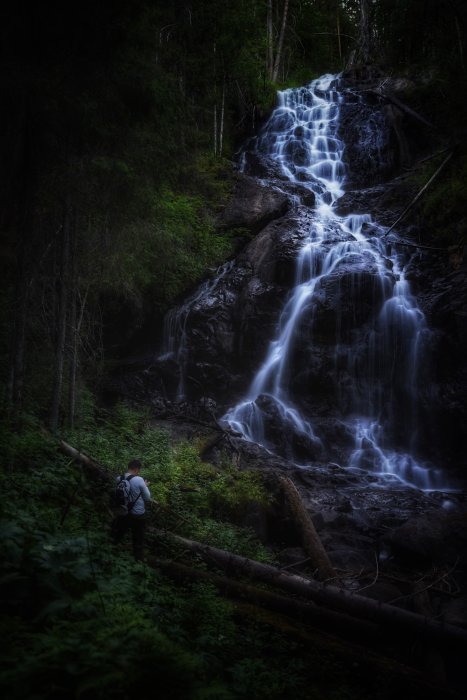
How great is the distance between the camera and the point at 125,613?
2836 mm

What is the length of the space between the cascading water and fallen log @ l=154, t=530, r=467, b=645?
21.7 ft

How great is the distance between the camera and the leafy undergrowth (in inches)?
78.1

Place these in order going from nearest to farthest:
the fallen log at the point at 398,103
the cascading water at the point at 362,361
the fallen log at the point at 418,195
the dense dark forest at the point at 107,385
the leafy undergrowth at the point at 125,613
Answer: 1. the leafy undergrowth at the point at 125,613
2. the dense dark forest at the point at 107,385
3. the cascading water at the point at 362,361
4. the fallen log at the point at 418,195
5. the fallen log at the point at 398,103

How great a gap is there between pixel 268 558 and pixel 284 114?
84.4 feet

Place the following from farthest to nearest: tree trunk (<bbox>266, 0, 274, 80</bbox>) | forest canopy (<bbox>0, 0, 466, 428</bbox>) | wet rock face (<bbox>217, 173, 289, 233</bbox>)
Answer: tree trunk (<bbox>266, 0, 274, 80</bbox>)
wet rock face (<bbox>217, 173, 289, 233</bbox>)
forest canopy (<bbox>0, 0, 466, 428</bbox>)

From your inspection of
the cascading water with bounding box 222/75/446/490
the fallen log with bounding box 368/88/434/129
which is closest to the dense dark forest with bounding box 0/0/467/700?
the cascading water with bounding box 222/75/446/490

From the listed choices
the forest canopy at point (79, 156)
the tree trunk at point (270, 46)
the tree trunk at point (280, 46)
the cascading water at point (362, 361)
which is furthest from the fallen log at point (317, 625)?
the tree trunk at point (270, 46)

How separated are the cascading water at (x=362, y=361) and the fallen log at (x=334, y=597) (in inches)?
260

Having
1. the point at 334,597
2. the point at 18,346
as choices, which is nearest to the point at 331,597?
the point at 334,597

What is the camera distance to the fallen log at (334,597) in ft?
16.5

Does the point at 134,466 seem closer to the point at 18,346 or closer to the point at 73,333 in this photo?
the point at 18,346

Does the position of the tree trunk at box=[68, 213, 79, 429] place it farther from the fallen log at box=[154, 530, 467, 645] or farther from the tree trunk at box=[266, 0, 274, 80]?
the tree trunk at box=[266, 0, 274, 80]

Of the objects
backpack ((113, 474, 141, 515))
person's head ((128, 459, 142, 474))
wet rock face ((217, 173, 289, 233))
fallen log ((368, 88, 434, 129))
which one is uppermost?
fallen log ((368, 88, 434, 129))

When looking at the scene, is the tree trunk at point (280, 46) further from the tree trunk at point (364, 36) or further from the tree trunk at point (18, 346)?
the tree trunk at point (18, 346)
